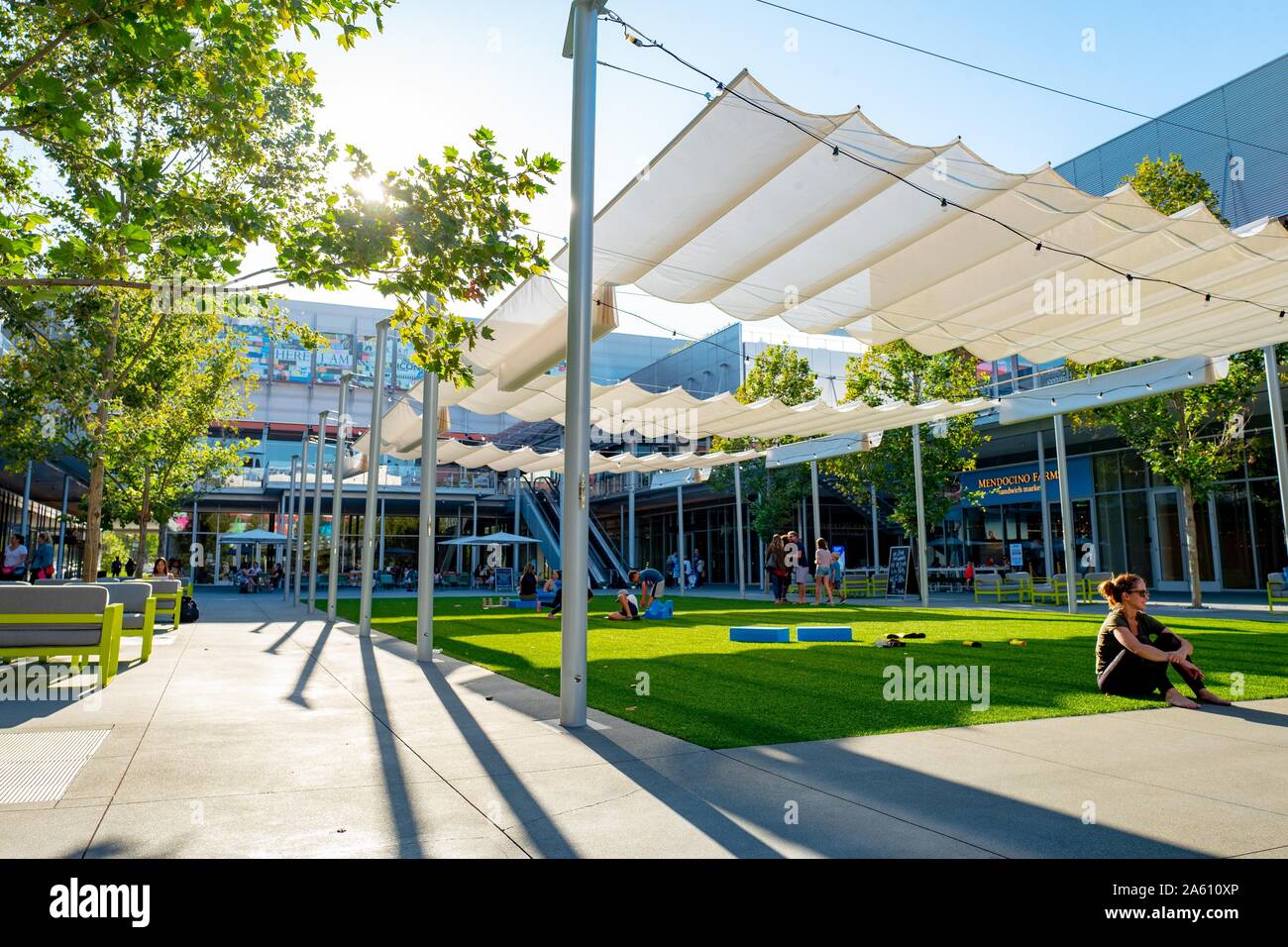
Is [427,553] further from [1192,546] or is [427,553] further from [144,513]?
[144,513]

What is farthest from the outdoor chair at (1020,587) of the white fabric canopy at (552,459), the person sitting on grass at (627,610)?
the person sitting on grass at (627,610)

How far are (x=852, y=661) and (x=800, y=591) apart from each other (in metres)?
11.5

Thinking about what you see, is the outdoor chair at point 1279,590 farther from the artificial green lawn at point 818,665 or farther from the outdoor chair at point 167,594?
the outdoor chair at point 167,594

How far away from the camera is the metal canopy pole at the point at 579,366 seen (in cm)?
588

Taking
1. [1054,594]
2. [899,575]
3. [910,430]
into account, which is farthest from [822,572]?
[1054,594]

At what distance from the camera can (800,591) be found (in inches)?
817

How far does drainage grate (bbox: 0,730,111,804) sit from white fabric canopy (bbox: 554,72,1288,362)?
6.33 m

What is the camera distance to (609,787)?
4.22 meters

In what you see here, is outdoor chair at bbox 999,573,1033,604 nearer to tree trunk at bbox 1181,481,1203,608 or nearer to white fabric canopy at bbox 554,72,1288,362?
tree trunk at bbox 1181,481,1203,608

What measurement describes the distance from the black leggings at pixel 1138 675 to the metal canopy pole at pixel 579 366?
14.5 ft

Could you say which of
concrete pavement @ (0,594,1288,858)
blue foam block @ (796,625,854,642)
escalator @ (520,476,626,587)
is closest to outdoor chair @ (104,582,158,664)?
concrete pavement @ (0,594,1288,858)

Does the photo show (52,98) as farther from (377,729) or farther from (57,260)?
(377,729)

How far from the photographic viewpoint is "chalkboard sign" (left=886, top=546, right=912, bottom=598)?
77.0 feet
